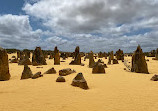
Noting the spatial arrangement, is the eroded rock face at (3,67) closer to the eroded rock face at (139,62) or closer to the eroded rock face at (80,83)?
the eroded rock face at (80,83)

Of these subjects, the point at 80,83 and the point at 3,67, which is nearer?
the point at 80,83

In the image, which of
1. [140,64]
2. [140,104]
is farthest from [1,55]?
[140,64]

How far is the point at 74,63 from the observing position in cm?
2138

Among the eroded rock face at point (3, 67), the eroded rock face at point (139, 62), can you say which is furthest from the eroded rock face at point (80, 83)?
the eroded rock face at point (139, 62)

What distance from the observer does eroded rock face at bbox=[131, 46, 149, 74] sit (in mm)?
12484

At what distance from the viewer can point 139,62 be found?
12.5 m

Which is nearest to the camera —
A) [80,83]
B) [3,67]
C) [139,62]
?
[80,83]

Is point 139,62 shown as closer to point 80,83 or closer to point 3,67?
point 80,83

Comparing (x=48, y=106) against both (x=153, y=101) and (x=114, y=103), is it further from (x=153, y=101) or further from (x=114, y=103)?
(x=153, y=101)

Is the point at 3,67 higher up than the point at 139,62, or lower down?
lower down

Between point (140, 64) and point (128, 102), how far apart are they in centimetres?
868

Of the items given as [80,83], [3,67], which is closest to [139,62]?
[80,83]

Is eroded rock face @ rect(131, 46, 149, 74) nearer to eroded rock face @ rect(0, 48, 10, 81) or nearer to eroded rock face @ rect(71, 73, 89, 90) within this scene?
eroded rock face @ rect(71, 73, 89, 90)

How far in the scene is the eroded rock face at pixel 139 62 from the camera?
12.5 meters
